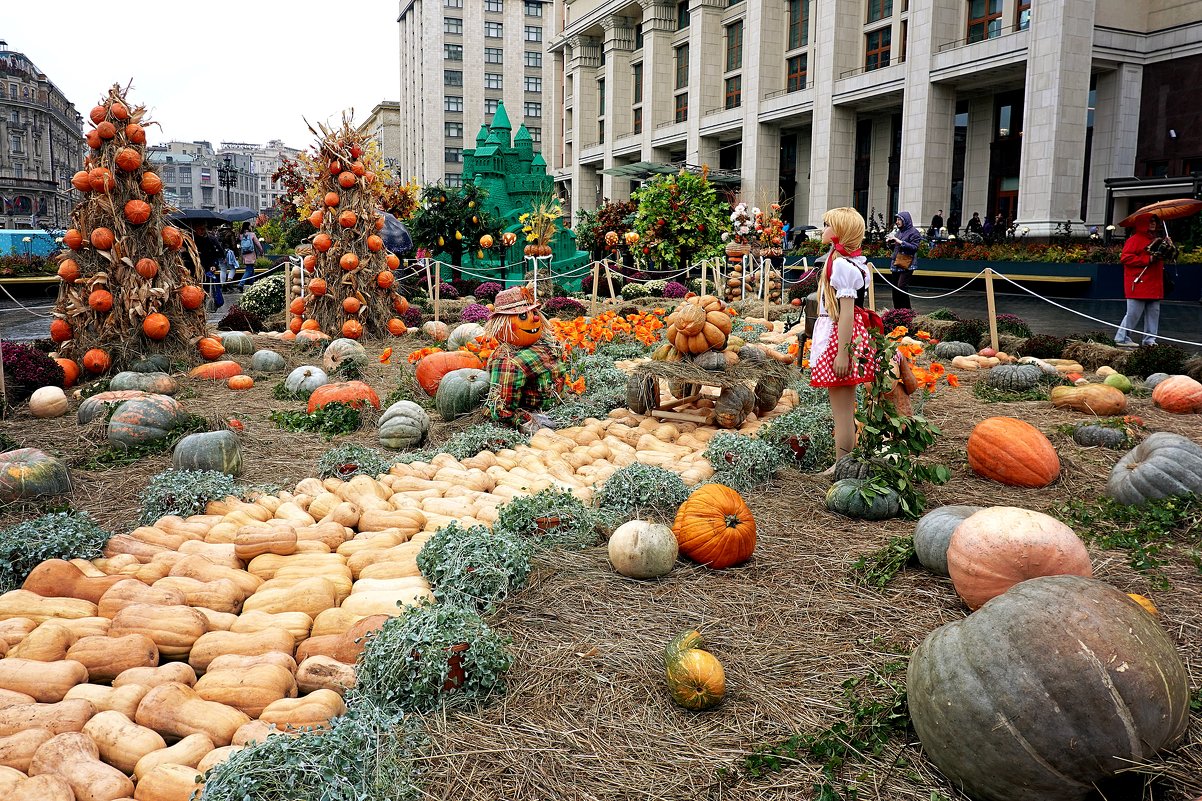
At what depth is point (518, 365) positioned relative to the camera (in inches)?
277

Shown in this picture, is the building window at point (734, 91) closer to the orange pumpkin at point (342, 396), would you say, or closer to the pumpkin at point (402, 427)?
the orange pumpkin at point (342, 396)

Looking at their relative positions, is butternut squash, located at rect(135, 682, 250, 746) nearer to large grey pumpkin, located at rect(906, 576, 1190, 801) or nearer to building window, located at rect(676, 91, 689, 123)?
large grey pumpkin, located at rect(906, 576, 1190, 801)

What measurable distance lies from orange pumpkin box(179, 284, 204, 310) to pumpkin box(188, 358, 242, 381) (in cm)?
106

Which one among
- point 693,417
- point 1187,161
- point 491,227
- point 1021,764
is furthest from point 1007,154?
point 1021,764

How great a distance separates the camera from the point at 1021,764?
2.31 m

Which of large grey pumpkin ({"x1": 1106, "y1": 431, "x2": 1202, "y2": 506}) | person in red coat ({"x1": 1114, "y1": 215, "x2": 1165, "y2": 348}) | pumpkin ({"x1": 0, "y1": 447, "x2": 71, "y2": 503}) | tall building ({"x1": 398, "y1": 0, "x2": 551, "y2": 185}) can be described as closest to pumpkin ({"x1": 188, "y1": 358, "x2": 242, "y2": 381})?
pumpkin ({"x1": 0, "y1": 447, "x2": 71, "y2": 503})

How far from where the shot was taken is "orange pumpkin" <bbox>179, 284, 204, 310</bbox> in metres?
10.4

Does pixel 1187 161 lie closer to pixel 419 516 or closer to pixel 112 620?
pixel 419 516

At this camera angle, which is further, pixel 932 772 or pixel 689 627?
pixel 689 627

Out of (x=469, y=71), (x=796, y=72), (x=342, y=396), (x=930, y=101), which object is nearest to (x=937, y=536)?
(x=342, y=396)

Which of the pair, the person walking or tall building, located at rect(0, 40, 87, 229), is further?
tall building, located at rect(0, 40, 87, 229)

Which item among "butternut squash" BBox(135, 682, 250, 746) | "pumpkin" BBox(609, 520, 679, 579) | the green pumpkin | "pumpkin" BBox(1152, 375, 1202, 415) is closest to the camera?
"butternut squash" BBox(135, 682, 250, 746)

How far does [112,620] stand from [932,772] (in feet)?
10.7

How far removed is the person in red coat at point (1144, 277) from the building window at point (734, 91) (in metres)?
31.5
